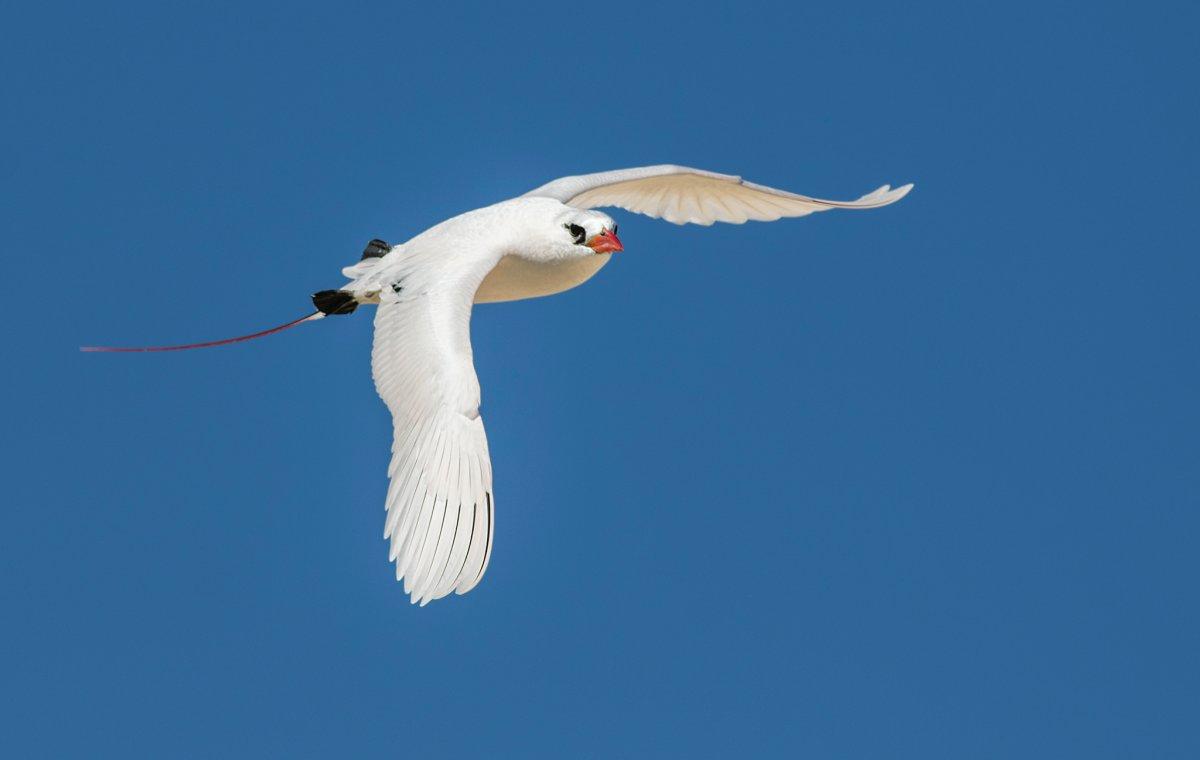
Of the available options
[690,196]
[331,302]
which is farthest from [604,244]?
[690,196]

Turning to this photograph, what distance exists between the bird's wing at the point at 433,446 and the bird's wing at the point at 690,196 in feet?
11.5

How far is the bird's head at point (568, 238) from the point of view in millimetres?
18516

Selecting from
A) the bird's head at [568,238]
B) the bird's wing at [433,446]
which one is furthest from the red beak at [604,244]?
the bird's wing at [433,446]

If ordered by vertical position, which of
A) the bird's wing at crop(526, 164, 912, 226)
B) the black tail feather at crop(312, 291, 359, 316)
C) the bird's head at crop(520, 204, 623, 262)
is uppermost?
the bird's wing at crop(526, 164, 912, 226)

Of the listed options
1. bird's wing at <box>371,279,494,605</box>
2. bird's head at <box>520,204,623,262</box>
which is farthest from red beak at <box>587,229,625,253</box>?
bird's wing at <box>371,279,494,605</box>

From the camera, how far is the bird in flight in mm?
15562

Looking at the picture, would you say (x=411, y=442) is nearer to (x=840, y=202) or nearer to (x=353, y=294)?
(x=353, y=294)

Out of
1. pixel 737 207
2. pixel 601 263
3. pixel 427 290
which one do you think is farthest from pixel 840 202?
pixel 427 290

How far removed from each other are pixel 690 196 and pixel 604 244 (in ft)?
11.5

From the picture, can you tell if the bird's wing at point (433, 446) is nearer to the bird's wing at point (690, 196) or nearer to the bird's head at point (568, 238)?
the bird's head at point (568, 238)

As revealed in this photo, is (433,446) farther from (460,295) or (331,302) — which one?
(331,302)

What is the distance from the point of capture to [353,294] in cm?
1886

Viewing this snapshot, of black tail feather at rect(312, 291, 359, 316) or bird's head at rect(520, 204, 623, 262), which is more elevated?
bird's head at rect(520, 204, 623, 262)

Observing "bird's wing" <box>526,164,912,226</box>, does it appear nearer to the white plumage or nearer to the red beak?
the white plumage
